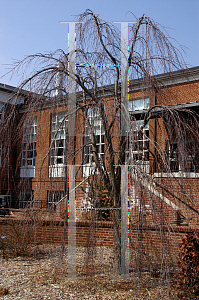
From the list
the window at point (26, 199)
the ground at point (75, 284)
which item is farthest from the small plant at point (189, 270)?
the window at point (26, 199)

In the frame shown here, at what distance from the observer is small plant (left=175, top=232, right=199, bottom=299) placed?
4.53 meters

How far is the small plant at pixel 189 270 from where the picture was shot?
4527 mm

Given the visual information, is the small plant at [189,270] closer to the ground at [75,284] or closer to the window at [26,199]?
the ground at [75,284]

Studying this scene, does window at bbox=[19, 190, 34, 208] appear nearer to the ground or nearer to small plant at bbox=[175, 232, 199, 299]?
the ground

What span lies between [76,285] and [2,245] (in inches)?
120

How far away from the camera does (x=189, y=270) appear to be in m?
4.55

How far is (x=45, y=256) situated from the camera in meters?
7.34

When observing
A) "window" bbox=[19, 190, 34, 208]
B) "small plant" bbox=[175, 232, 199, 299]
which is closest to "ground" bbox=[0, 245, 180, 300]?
"small plant" bbox=[175, 232, 199, 299]

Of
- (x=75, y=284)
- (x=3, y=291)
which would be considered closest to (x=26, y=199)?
(x=3, y=291)

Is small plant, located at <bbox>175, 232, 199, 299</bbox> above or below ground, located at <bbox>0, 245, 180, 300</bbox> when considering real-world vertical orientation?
above

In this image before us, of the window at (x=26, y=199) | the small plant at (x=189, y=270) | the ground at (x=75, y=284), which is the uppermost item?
the window at (x=26, y=199)

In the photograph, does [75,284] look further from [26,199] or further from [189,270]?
[189,270]

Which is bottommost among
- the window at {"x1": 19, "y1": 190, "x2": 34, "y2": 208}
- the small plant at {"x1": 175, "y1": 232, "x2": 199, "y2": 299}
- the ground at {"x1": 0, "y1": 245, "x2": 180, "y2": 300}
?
the ground at {"x1": 0, "y1": 245, "x2": 180, "y2": 300}

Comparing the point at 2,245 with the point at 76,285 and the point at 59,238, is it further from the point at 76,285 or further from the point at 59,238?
the point at 76,285
